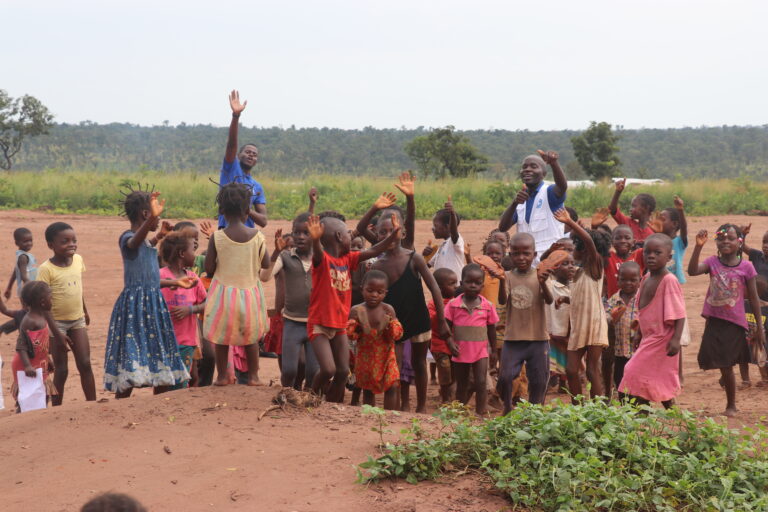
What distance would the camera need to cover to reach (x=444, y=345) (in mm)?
6555

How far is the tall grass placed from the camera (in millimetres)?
20453

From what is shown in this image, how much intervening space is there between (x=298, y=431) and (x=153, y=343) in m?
1.60

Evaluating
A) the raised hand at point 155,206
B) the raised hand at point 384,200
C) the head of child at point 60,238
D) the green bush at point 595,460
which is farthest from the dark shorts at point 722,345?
the head of child at point 60,238

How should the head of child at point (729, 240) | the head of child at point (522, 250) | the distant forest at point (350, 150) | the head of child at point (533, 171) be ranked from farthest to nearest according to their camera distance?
1. the distant forest at point (350, 150)
2. the head of child at point (533, 171)
3. the head of child at point (729, 240)
4. the head of child at point (522, 250)

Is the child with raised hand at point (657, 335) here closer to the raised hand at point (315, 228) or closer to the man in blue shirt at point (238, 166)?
the raised hand at point (315, 228)

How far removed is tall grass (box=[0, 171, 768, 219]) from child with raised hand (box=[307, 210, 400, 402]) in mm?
14032

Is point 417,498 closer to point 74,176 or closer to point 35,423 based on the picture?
point 35,423

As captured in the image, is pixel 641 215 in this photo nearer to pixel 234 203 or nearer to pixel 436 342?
pixel 436 342

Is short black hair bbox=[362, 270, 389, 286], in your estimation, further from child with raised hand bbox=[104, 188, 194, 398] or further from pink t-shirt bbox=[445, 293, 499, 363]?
child with raised hand bbox=[104, 188, 194, 398]

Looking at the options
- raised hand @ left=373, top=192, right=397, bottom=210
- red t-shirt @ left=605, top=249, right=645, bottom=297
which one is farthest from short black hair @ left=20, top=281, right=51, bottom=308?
red t-shirt @ left=605, top=249, right=645, bottom=297

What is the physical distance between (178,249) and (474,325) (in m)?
2.23

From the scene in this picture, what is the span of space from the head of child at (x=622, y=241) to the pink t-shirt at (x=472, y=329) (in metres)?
1.46

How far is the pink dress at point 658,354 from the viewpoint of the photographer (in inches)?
225

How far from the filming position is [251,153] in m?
7.68
